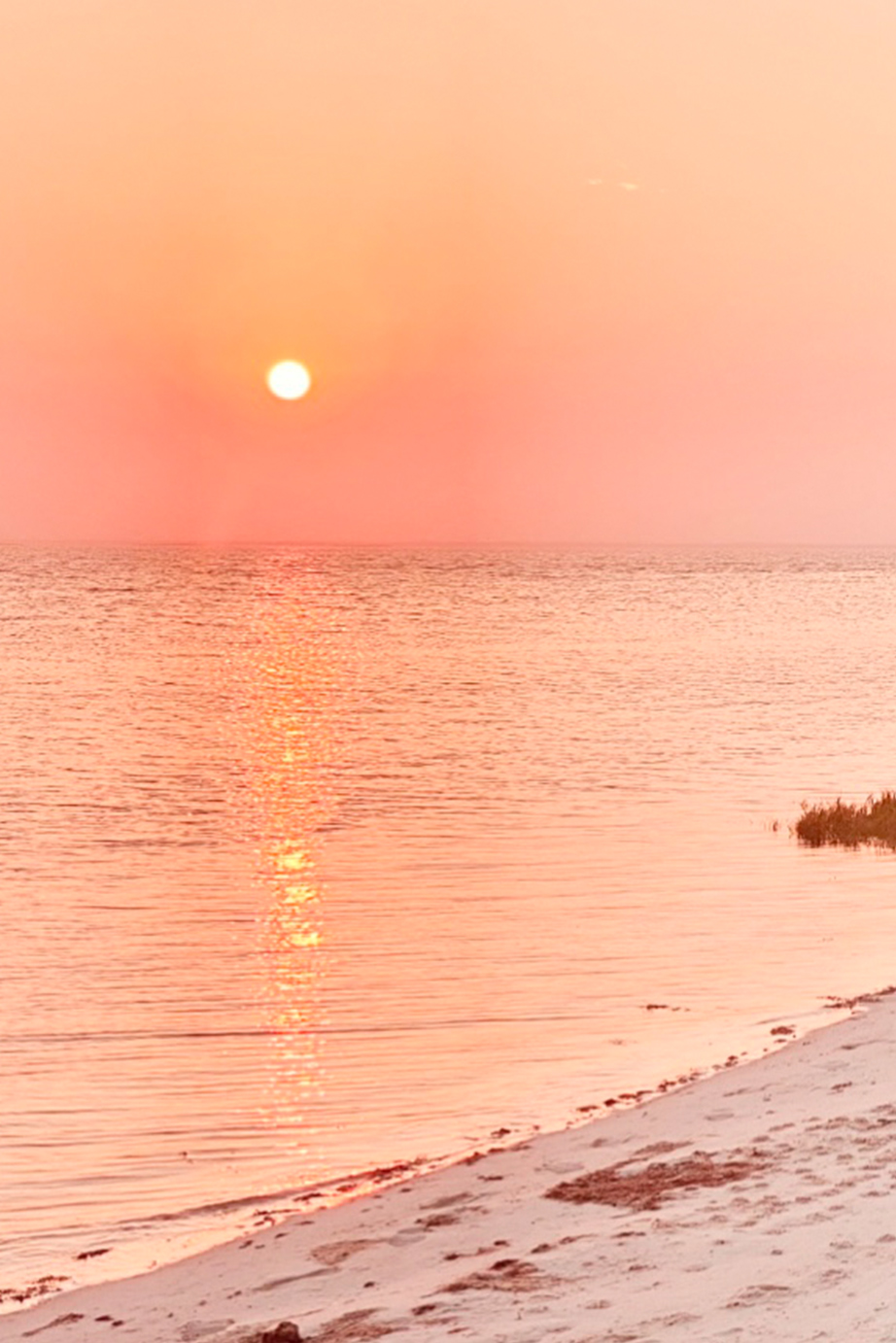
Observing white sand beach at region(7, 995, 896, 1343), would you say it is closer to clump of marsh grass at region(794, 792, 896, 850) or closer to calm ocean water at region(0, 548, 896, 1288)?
calm ocean water at region(0, 548, 896, 1288)

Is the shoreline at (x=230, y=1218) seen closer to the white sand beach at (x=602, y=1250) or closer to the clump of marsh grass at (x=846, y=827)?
the white sand beach at (x=602, y=1250)

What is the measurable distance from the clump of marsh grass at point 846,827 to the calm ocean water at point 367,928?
77 cm

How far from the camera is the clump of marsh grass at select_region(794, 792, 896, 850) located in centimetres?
2673

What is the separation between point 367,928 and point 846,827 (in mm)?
10034

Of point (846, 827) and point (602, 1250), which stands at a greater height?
point (846, 827)

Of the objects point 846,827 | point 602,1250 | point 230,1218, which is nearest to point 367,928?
point 230,1218

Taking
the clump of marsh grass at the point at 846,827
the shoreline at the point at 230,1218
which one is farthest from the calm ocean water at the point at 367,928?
the clump of marsh grass at the point at 846,827

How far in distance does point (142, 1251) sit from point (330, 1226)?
120 centimetres

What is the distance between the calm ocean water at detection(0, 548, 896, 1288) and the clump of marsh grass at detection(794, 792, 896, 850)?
0.77 meters

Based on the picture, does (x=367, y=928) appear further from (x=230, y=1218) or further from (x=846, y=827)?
(x=846, y=827)

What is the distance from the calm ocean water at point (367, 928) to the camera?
41.7 ft

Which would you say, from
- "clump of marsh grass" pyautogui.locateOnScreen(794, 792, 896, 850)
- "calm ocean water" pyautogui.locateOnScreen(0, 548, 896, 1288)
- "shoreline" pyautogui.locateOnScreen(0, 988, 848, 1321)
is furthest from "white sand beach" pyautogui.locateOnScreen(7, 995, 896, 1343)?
"clump of marsh grass" pyautogui.locateOnScreen(794, 792, 896, 850)

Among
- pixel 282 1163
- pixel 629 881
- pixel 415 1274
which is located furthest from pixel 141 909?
pixel 415 1274

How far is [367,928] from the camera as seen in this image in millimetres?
20109
